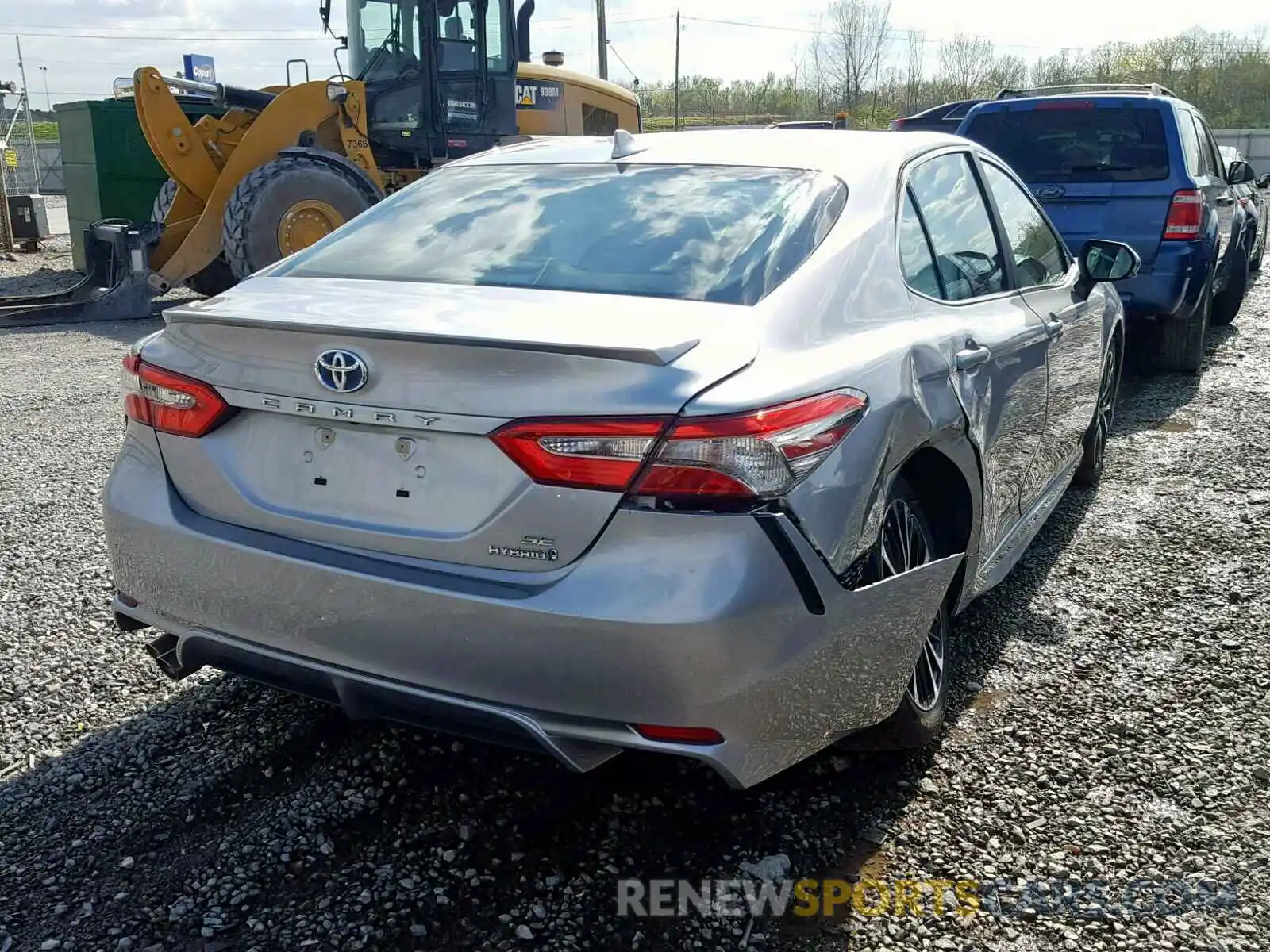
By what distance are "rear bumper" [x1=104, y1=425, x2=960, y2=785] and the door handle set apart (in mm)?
688

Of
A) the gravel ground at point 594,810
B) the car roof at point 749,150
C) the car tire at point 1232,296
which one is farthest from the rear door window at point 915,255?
the car tire at point 1232,296

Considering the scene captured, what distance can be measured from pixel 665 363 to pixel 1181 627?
2623 millimetres

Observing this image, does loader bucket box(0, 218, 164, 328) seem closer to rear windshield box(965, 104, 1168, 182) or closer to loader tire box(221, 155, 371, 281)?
loader tire box(221, 155, 371, 281)

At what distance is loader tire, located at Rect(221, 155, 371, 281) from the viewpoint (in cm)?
1047

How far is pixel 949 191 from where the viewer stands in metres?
3.61

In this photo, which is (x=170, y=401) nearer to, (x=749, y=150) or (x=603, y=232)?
(x=603, y=232)

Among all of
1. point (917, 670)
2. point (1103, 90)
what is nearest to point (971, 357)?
point (917, 670)

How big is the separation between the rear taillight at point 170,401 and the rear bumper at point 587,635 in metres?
0.20

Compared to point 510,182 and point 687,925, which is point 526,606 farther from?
point 510,182

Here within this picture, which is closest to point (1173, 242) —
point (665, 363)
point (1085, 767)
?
point (1085, 767)

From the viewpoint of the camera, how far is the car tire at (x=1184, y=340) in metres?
8.02

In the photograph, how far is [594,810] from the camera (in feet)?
9.25

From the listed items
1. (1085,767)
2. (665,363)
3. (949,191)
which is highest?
(949,191)

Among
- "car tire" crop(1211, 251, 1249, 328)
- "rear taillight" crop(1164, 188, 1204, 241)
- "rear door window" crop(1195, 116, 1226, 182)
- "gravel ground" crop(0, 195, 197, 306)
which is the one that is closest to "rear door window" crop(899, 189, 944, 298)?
"rear taillight" crop(1164, 188, 1204, 241)
